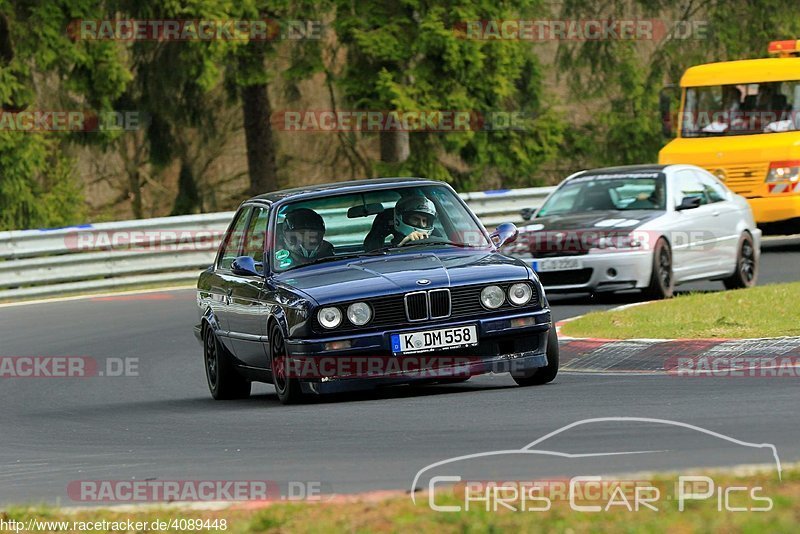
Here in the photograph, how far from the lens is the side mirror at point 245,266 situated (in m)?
11.6

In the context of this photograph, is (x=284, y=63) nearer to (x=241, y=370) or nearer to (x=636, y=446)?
(x=241, y=370)

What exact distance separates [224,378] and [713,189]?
8.55m

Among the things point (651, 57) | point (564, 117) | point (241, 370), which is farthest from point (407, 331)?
point (651, 57)

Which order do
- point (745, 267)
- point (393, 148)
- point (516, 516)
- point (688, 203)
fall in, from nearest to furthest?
point (516, 516), point (688, 203), point (745, 267), point (393, 148)

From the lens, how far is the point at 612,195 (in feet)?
61.2

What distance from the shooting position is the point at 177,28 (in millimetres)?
32094

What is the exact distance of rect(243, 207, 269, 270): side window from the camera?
469 inches

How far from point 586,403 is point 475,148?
26147mm

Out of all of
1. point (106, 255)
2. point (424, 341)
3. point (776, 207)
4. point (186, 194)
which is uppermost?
point (424, 341)

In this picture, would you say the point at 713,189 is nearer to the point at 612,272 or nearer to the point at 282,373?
the point at 612,272

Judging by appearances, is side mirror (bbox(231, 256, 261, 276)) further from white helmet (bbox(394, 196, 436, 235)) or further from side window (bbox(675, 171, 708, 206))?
side window (bbox(675, 171, 708, 206))

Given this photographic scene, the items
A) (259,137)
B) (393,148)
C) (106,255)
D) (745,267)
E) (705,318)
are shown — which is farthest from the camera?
(259,137)

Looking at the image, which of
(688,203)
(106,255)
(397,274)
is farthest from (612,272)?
(106,255)

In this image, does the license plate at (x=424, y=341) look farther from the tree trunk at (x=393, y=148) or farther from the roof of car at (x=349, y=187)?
the tree trunk at (x=393, y=148)
